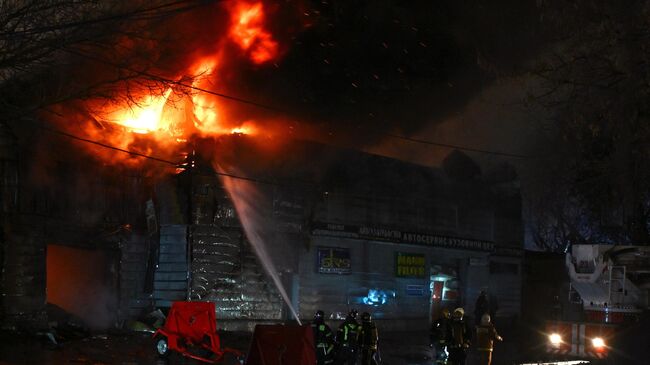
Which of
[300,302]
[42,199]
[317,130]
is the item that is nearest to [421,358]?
[300,302]

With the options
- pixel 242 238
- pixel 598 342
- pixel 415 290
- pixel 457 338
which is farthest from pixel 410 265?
pixel 457 338

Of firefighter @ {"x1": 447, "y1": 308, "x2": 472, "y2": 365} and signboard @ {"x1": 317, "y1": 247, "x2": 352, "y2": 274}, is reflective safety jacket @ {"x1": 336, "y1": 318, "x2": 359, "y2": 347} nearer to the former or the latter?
firefighter @ {"x1": 447, "y1": 308, "x2": 472, "y2": 365}

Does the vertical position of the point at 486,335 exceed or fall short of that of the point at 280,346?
it exceeds it

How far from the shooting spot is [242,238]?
21469mm

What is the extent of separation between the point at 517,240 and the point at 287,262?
11.8 meters

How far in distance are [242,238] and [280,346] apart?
400 inches

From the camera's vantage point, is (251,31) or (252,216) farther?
(251,31)

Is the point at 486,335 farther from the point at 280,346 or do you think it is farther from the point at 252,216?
the point at 252,216

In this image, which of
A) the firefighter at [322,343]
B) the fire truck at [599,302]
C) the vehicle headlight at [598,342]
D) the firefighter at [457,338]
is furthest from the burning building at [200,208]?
the vehicle headlight at [598,342]

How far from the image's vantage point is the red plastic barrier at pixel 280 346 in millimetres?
11336

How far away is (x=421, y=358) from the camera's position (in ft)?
62.5

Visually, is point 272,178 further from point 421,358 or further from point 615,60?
point 615,60

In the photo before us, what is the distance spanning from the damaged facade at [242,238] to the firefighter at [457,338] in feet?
30.3

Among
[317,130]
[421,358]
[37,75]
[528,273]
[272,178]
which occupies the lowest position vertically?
[421,358]
